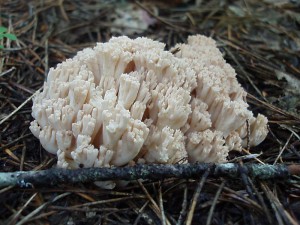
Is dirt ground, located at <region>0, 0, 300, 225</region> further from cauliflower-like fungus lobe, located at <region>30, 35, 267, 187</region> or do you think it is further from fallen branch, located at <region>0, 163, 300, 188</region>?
cauliflower-like fungus lobe, located at <region>30, 35, 267, 187</region>

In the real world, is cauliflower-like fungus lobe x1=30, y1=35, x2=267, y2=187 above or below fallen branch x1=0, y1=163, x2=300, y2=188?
above

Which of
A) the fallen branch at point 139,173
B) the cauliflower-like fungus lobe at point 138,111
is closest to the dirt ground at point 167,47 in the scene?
the fallen branch at point 139,173

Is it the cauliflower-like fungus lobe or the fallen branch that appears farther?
the cauliflower-like fungus lobe

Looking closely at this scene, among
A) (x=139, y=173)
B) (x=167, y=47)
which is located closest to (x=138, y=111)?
(x=139, y=173)

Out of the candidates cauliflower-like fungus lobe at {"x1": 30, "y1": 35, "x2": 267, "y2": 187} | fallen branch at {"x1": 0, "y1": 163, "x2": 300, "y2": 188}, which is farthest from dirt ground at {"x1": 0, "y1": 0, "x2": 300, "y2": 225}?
cauliflower-like fungus lobe at {"x1": 30, "y1": 35, "x2": 267, "y2": 187}

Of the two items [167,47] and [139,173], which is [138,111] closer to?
[139,173]
